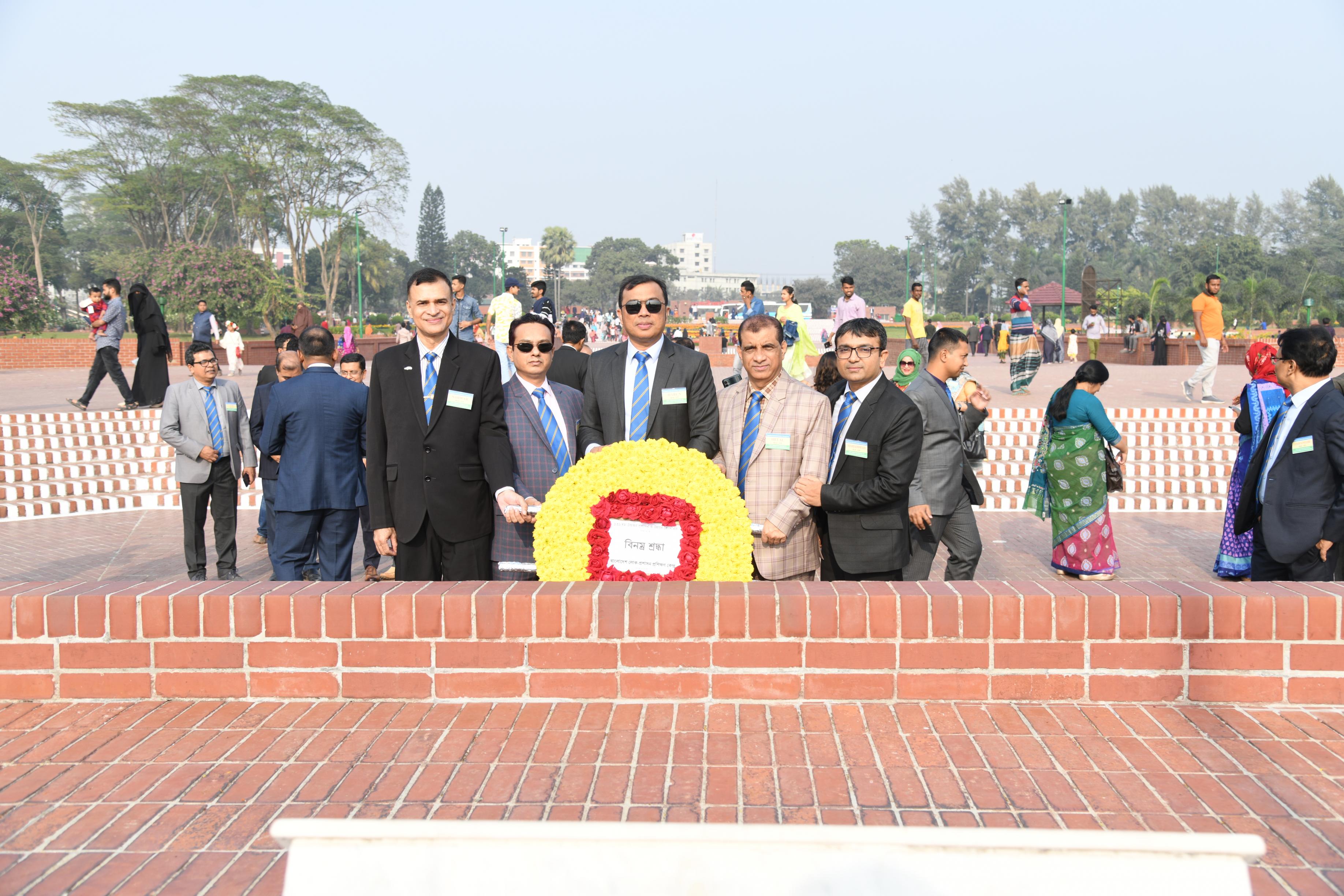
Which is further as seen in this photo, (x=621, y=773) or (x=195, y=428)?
(x=195, y=428)

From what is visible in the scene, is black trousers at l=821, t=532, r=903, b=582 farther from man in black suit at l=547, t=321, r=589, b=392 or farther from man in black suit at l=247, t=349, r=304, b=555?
man in black suit at l=247, t=349, r=304, b=555

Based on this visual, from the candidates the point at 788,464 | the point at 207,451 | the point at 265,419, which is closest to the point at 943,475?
the point at 788,464

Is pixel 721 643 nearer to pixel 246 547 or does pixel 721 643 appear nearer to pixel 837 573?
pixel 837 573

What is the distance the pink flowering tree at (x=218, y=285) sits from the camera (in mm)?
47594

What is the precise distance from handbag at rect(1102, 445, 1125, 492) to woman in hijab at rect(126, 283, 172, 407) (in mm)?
11368

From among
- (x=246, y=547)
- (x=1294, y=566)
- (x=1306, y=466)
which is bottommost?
(x=246, y=547)

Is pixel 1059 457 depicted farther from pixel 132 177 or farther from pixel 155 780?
pixel 132 177

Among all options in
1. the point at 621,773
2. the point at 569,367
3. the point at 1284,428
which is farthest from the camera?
the point at 569,367

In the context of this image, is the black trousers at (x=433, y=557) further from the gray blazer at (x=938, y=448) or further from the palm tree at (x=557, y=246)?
the palm tree at (x=557, y=246)

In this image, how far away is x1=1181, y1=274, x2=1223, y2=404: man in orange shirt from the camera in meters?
14.1

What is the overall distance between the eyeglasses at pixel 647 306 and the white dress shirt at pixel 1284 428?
3.28 meters

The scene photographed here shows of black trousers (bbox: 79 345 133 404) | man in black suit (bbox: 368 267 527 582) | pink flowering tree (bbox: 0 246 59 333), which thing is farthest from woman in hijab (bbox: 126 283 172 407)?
pink flowering tree (bbox: 0 246 59 333)

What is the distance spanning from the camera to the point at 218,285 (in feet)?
157

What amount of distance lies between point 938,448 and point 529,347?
253cm
